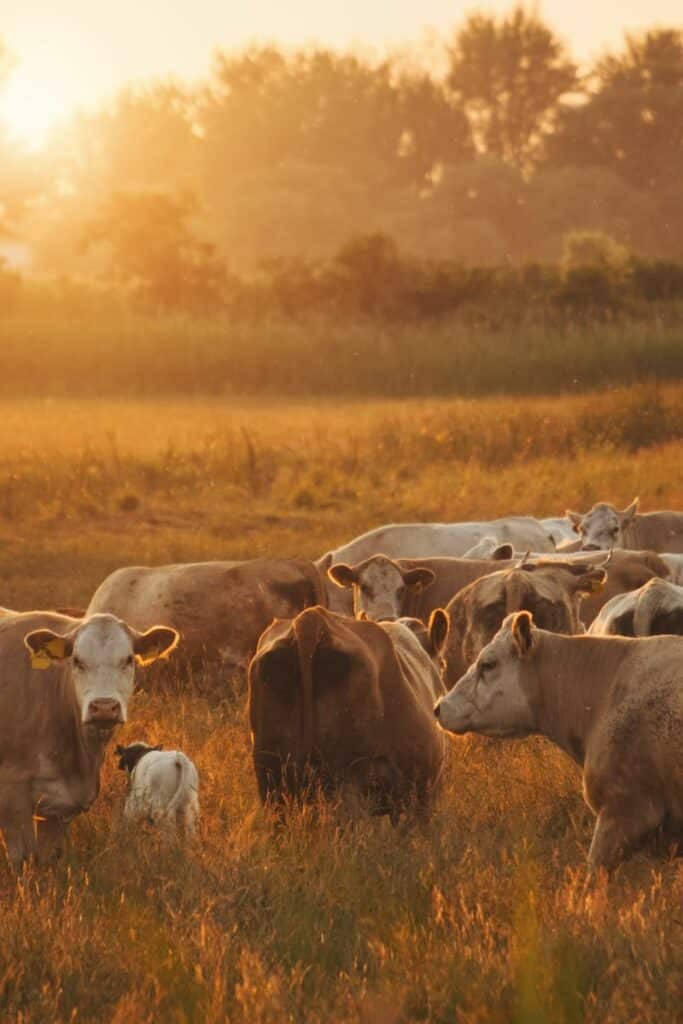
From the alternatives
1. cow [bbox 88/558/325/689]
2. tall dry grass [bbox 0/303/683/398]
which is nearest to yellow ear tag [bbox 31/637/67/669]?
cow [bbox 88/558/325/689]

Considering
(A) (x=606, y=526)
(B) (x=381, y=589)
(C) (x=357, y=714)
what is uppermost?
(C) (x=357, y=714)

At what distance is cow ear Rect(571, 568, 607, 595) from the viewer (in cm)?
1041

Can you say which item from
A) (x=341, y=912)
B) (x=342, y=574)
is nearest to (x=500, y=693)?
(x=341, y=912)

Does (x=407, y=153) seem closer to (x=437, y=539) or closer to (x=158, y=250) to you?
(x=158, y=250)

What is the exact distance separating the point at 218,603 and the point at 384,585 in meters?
1.25

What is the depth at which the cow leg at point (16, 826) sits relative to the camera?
777 centimetres

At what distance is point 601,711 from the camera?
757 cm

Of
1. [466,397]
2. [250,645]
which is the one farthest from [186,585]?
[466,397]

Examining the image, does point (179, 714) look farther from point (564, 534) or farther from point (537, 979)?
point (564, 534)

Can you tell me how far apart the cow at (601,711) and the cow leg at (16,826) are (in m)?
1.82

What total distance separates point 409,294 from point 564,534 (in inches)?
1203

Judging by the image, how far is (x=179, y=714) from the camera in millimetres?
11383

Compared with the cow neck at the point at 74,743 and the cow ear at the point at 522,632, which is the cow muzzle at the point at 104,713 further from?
the cow ear at the point at 522,632

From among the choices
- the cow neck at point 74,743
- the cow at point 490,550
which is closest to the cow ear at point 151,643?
the cow neck at point 74,743
